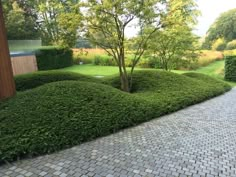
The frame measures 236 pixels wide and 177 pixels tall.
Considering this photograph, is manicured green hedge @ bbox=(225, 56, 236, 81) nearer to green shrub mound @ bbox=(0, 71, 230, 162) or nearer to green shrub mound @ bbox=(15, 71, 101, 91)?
green shrub mound @ bbox=(0, 71, 230, 162)

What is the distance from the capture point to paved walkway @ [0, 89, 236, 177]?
105 inches

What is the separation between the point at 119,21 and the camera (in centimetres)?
645

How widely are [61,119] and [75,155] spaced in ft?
2.63

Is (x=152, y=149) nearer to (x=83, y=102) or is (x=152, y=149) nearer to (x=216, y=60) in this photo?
(x=83, y=102)

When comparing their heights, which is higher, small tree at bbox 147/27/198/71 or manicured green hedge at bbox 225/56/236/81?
small tree at bbox 147/27/198/71

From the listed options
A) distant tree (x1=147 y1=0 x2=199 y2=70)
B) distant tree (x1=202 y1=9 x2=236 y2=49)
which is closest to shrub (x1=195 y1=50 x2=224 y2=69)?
distant tree (x1=147 y1=0 x2=199 y2=70)

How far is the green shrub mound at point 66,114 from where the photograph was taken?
3.23 meters

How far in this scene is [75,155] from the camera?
10.3 feet

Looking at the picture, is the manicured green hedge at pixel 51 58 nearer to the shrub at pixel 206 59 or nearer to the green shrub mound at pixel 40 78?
the green shrub mound at pixel 40 78

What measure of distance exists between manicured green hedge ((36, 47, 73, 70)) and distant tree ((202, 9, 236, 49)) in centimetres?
1938

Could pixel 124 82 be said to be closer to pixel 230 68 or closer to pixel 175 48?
pixel 175 48

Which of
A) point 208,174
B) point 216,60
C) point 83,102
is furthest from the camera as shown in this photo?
point 216,60

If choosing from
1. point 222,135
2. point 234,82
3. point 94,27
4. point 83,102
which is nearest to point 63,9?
point 94,27

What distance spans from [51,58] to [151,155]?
572 inches
